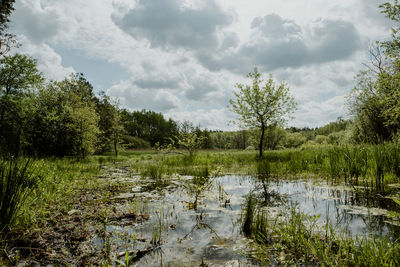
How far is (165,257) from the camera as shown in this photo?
119 inches

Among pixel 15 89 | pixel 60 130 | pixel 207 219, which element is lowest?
pixel 207 219

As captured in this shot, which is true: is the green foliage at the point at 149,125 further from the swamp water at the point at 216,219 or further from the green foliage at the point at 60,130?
the swamp water at the point at 216,219

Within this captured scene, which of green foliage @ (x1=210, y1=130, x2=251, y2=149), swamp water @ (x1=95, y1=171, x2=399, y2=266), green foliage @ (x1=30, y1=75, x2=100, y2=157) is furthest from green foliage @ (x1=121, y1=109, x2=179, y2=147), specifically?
swamp water @ (x1=95, y1=171, x2=399, y2=266)

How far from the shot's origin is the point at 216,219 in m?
A: 4.55

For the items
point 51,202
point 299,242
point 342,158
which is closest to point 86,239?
point 51,202

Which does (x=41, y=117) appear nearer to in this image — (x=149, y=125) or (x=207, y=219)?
(x=207, y=219)

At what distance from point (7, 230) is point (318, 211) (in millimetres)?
5942

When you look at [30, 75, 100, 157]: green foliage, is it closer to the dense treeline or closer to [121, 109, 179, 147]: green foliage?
the dense treeline

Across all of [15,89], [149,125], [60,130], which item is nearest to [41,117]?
[60,130]

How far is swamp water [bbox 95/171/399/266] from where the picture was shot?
10.2ft

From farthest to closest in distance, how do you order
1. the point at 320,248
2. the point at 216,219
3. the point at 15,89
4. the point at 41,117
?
the point at 15,89, the point at 41,117, the point at 216,219, the point at 320,248

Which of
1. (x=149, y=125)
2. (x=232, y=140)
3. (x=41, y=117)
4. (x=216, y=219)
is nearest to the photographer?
(x=216, y=219)

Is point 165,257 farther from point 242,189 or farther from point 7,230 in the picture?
point 242,189

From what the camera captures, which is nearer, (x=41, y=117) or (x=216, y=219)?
(x=216, y=219)
